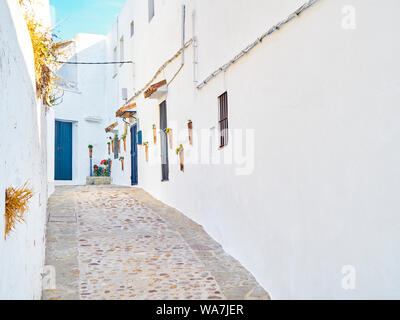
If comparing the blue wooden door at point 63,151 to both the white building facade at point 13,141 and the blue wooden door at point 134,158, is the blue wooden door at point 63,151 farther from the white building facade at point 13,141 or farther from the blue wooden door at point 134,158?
the white building facade at point 13,141

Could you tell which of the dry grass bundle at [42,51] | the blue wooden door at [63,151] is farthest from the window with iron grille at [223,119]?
the blue wooden door at [63,151]

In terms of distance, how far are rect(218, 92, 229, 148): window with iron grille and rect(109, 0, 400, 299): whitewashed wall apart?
142 millimetres

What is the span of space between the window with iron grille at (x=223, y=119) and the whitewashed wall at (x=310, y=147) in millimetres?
142

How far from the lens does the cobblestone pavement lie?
17.3 ft

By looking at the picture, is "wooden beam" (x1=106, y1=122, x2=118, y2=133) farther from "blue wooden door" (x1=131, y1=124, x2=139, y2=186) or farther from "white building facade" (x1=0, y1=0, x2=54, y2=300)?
"white building facade" (x1=0, y1=0, x2=54, y2=300)

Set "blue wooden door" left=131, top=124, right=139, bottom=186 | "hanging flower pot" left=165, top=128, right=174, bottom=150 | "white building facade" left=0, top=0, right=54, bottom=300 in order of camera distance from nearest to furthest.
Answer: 1. "white building facade" left=0, top=0, right=54, bottom=300
2. "hanging flower pot" left=165, top=128, right=174, bottom=150
3. "blue wooden door" left=131, top=124, right=139, bottom=186

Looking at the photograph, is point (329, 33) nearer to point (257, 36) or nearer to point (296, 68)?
point (296, 68)

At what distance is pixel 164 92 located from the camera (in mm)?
10156

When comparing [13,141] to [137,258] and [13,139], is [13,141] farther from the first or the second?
[137,258]

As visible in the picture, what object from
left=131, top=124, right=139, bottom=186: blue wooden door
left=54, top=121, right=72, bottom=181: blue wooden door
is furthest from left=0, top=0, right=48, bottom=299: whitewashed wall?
left=54, top=121, right=72, bottom=181: blue wooden door

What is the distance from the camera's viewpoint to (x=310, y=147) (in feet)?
13.9

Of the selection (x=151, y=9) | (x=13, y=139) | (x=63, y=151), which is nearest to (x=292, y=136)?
(x=13, y=139)

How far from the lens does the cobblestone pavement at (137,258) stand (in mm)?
5258
